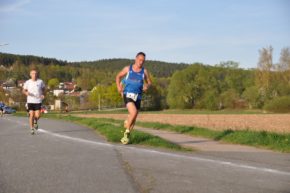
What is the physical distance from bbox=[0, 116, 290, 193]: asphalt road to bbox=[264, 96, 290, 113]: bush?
7312cm

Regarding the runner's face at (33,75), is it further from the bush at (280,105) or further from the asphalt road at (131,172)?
the bush at (280,105)

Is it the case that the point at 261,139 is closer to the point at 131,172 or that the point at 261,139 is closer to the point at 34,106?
the point at 34,106

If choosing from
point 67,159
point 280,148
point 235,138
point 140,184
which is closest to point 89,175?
point 140,184

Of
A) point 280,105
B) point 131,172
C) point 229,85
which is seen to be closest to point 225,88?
point 229,85

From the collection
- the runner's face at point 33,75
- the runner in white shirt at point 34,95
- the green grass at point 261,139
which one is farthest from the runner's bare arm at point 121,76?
the runner's face at point 33,75

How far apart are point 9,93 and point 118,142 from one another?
372 ft

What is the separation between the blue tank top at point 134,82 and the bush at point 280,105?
71.8m

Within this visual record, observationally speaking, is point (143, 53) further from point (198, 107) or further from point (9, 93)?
point (9, 93)

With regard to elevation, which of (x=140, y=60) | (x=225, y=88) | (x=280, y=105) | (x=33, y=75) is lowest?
(x=280, y=105)

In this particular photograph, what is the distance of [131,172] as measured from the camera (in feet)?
20.1

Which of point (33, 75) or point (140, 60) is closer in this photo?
point (140, 60)

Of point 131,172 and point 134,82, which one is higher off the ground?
point 134,82

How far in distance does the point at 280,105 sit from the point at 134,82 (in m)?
73.6

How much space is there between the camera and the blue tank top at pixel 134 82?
10172 millimetres
